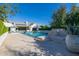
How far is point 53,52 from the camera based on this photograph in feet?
27.7

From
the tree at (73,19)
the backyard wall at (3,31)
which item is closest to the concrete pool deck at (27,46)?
the backyard wall at (3,31)

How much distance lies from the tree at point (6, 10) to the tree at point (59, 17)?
119 cm

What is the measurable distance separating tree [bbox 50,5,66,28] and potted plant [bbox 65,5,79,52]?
0.44ft

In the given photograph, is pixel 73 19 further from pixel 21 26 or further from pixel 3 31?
pixel 3 31

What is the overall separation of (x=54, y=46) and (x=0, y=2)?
208cm

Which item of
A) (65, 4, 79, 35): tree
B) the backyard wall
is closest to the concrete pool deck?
the backyard wall

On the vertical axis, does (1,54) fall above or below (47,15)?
below

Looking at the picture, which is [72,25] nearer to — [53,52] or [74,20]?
[74,20]

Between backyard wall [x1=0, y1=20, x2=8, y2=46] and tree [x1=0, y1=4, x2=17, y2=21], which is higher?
tree [x1=0, y1=4, x2=17, y2=21]

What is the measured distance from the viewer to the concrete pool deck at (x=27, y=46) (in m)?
8.38

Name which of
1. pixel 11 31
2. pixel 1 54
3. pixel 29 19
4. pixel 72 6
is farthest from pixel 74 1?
pixel 1 54

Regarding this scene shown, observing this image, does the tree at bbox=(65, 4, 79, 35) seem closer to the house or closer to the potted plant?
the potted plant

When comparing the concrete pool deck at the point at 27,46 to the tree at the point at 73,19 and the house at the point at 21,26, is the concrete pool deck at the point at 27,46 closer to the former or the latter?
the house at the point at 21,26

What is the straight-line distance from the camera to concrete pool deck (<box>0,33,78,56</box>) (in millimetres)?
8375
